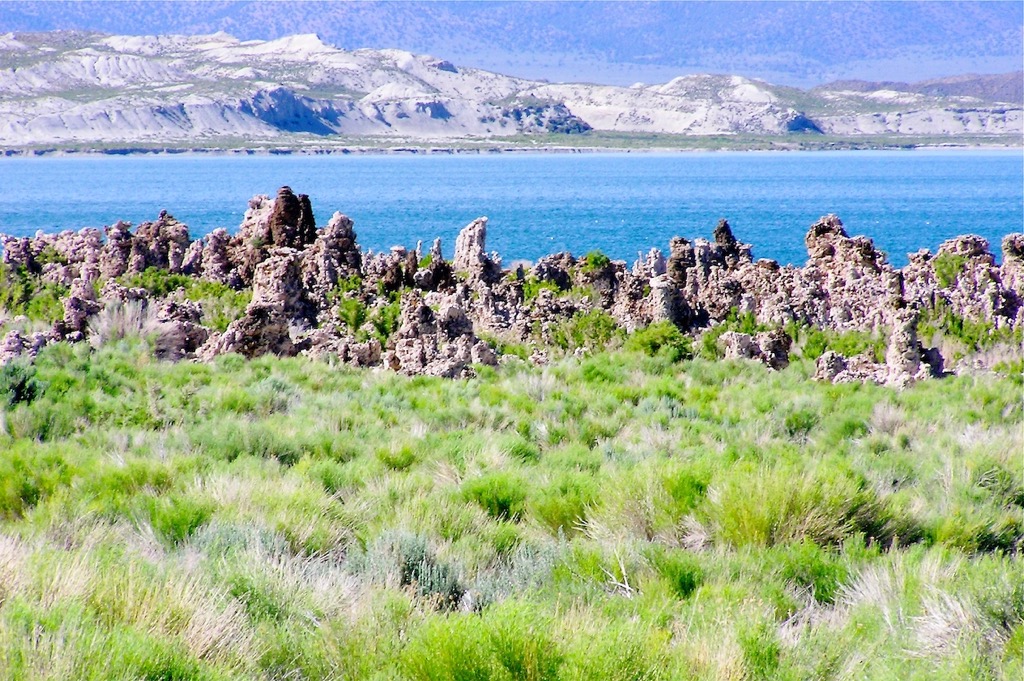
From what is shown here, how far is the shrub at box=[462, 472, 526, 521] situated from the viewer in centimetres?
551

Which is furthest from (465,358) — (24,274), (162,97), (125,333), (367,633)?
(162,97)

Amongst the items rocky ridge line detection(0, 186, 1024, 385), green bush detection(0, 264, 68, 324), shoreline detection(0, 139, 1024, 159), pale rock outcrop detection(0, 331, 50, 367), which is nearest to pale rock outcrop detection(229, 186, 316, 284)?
rocky ridge line detection(0, 186, 1024, 385)

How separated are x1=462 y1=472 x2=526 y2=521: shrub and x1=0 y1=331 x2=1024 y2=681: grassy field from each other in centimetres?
2

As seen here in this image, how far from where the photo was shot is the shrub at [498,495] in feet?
18.1

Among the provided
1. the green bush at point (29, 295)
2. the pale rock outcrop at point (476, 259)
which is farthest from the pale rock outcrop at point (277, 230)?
the green bush at point (29, 295)

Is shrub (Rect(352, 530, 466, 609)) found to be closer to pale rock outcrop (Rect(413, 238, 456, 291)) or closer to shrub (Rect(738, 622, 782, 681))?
shrub (Rect(738, 622, 782, 681))

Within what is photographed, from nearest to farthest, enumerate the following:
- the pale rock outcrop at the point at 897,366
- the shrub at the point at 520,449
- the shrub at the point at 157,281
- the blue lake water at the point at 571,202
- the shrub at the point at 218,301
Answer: the shrub at the point at 520,449 < the pale rock outcrop at the point at 897,366 < the shrub at the point at 218,301 < the shrub at the point at 157,281 < the blue lake water at the point at 571,202

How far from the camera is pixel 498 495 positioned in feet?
18.5

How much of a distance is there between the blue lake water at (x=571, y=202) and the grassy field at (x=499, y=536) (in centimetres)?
2956

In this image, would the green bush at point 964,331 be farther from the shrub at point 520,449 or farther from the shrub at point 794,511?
the shrub at point 794,511

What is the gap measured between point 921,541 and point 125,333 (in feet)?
33.9

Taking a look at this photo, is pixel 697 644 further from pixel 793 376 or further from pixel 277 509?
pixel 793 376

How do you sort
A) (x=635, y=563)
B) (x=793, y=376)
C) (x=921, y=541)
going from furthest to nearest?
1. (x=793, y=376)
2. (x=921, y=541)
3. (x=635, y=563)

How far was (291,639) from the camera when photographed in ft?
11.4
